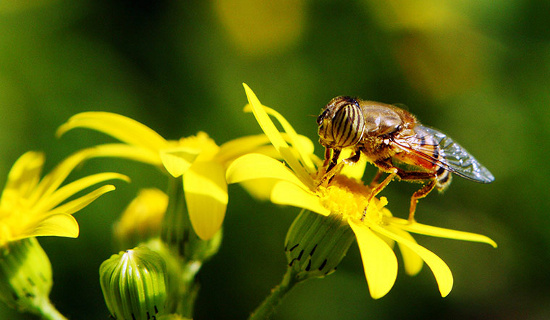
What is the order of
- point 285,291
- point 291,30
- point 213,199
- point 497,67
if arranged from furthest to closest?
1. point 291,30
2. point 497,67
3. point 285,291
4. point 213,199

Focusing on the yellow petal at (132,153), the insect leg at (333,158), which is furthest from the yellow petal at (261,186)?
the insect leg at (333,158)

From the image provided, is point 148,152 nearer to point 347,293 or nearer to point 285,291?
point 285,291

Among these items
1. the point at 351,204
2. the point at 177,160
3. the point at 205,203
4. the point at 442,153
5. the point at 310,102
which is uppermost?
the point at 310,102

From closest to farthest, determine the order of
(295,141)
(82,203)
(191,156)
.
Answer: (82,203), (191,156), (295,141)

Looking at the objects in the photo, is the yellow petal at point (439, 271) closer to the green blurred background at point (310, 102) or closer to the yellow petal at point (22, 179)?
the yellow petal at point (22, 179)

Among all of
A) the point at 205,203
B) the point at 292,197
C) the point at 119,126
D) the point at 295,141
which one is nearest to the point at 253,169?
the point at 292,197

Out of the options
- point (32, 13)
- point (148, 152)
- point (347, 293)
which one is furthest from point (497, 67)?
point (32, 13)

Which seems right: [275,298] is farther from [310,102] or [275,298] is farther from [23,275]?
[310,102]
